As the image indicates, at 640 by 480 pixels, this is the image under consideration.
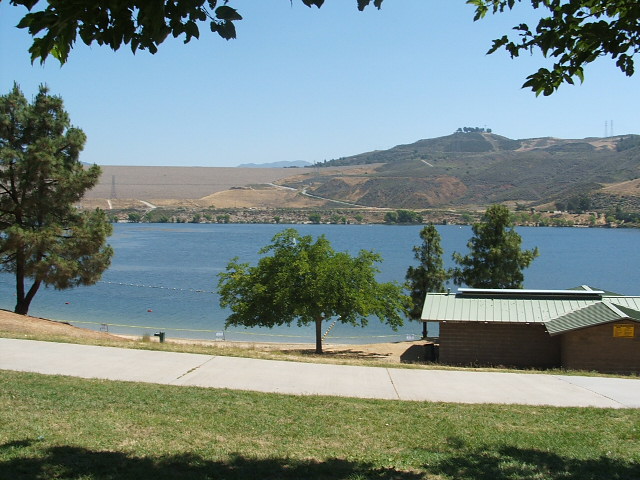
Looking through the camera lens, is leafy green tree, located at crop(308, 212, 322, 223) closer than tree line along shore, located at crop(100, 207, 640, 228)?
No

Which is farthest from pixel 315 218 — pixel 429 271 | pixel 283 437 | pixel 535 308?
pixel 283 437

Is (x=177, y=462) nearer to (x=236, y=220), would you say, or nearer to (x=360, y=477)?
(x=360, y=477)

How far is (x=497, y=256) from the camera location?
30953mm

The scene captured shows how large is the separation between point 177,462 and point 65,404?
2.95 metres

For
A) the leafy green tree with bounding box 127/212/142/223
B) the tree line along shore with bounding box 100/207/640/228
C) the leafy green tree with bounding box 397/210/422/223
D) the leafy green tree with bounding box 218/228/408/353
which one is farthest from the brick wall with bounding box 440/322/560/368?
the leafy green tree with bounding box 127/212/142/223

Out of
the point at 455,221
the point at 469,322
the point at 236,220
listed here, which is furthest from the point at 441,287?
the point at 236,220

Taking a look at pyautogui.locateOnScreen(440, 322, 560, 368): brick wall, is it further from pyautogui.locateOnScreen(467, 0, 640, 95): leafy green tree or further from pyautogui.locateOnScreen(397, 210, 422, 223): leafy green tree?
pyautogui.locateOnScreen(397, 210, 422, 223): leafy green tree

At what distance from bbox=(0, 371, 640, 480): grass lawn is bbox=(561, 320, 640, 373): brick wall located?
10.1m

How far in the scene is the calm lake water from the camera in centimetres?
3828

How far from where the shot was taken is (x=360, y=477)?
5434 millimetres

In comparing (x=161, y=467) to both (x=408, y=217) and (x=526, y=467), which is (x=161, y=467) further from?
(x=408, y=217)

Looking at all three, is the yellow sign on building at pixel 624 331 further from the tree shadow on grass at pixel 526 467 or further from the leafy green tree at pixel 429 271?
the leafy green tree at pixel 429 271

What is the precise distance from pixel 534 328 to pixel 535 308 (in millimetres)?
735

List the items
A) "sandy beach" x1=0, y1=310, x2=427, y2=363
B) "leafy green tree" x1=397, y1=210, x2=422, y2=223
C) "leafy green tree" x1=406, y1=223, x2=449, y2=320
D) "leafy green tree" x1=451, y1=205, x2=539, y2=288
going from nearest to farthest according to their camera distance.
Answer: "sandy beach" x1=0, y1=310, x2=427, y2=363 < "leafy green tree" x1=451, y1=205, x2=539, y2=288 < "leafy green tree" x1=406, y1=223, x2=449, y2=320 < "leafy green tree" x1=397, y1=210, x2=422, y2=223
